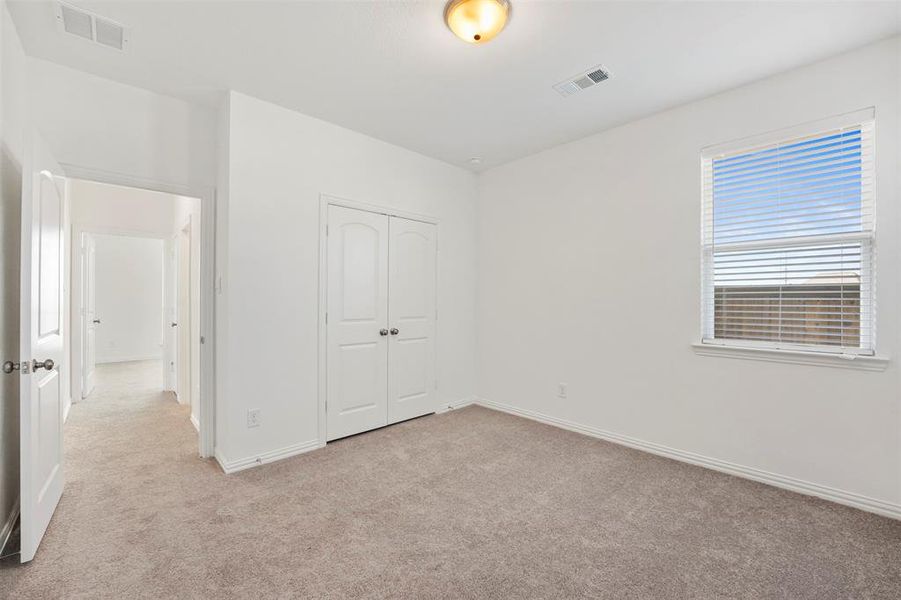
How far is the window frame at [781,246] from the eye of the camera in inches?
92.2

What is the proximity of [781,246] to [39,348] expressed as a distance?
14.4 feet

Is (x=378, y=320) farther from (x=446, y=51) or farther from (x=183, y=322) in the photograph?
(x=183, y=322)

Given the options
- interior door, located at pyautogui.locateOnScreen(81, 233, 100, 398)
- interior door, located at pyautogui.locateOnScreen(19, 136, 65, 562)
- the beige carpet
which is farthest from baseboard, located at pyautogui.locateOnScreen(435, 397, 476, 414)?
interior door, located at pyautogui.locateOnScreen(81, 233, 100, 398)

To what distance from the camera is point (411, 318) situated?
403cm

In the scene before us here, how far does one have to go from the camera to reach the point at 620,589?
168cm

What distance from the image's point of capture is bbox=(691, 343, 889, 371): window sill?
2.31 meters

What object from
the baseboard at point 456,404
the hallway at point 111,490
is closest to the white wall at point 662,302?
the baseboard at point 456,404

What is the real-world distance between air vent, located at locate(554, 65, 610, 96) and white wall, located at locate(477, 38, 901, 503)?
2.68 feet

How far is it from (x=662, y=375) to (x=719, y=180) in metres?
1.54

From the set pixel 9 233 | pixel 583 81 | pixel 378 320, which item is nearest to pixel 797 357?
pixel 583 81

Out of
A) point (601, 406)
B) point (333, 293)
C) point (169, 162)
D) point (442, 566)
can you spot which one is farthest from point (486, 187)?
point (442, 566)

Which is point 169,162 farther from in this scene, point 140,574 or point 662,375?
point 662,375

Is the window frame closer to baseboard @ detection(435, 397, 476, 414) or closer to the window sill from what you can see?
the window sill

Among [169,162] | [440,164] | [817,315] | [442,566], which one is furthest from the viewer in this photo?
[440,164]
